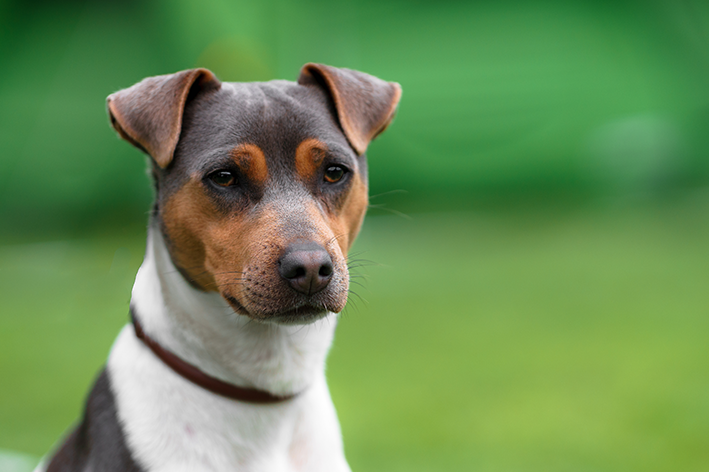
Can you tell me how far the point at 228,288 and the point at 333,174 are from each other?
67 cm

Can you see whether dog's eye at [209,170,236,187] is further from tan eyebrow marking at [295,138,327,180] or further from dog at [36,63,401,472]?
tan eyebrow marking at [295,138,327,180]

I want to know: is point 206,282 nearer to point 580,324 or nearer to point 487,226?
point 580,324

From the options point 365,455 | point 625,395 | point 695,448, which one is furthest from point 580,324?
point 365,455

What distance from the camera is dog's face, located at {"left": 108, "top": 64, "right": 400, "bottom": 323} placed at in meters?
2.74

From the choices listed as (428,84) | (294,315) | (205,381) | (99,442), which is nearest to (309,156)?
(294,315)

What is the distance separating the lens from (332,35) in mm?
11594

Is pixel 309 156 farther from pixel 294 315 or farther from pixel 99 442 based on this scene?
pixel 99 442

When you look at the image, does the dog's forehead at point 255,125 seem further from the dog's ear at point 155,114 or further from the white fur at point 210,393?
the white fur at point 210,393

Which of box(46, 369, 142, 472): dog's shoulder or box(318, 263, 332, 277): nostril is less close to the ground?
box(318, 263, 332, 277): nostril

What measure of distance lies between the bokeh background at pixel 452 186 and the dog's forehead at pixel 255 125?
3.17 m

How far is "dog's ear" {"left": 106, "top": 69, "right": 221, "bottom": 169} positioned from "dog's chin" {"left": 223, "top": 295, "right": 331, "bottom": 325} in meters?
0.69

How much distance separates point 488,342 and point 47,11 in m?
8.32

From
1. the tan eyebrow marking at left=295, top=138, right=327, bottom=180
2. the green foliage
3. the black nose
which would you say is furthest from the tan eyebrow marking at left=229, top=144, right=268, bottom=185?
the green foliage

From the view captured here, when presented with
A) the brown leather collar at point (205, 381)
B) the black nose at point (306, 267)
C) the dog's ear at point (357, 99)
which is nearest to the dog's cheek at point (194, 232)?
the brown leather collar at point (205, 381)
